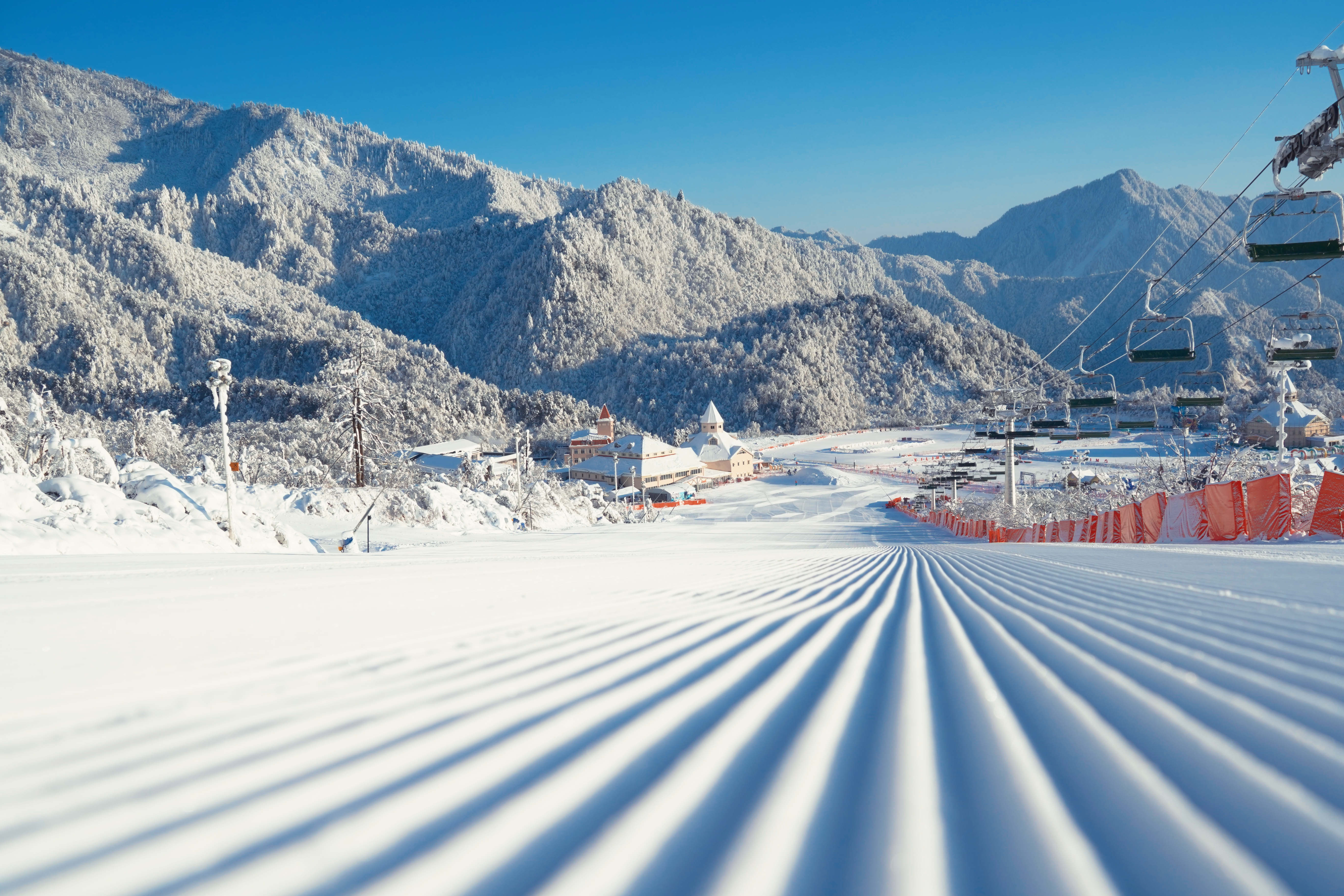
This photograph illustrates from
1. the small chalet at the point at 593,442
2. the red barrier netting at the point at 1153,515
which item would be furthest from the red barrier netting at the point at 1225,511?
the small chalet at the point at 593,442

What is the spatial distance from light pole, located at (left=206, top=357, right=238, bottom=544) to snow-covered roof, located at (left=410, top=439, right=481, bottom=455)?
159 feet

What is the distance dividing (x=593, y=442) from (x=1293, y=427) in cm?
6931

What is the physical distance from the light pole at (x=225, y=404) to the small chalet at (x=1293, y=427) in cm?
7930

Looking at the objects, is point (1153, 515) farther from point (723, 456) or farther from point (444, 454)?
point (444, 454)

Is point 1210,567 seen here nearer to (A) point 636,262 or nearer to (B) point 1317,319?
(B) point 1317,319

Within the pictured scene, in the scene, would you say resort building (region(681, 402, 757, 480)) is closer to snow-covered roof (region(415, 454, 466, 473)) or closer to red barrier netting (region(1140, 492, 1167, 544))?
snow-covered roof (region(415, 454, 466, 473))

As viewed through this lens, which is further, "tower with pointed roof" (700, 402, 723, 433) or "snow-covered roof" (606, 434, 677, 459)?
"tower with pointed roof" (700, 402, 723, 433)

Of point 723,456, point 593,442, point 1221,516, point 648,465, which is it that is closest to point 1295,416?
point 723,456

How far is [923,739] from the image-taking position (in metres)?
1.76

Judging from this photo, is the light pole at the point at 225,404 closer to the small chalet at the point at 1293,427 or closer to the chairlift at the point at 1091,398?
the chairlift at the point at 1091,398

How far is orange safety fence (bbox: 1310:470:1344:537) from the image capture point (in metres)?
10.0

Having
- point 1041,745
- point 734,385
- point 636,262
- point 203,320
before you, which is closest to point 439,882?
point 1041,745

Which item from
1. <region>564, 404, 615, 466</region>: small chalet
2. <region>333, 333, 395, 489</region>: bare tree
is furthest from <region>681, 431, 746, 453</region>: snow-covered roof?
<region>333, 333, 395, 489</region>: bare tree

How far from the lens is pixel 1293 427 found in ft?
217
